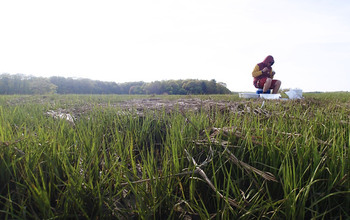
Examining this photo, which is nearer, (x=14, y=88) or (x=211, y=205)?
(x=211, y=205)

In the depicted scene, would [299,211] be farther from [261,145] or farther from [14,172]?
[14,172]

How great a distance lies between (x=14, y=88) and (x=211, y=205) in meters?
22.6

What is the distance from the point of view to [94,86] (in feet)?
71.8

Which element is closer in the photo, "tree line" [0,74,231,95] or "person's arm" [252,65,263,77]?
"person's arm" [252,65,263,77]

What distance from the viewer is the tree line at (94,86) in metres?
15.4

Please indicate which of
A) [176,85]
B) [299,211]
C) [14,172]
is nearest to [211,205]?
[299,211]

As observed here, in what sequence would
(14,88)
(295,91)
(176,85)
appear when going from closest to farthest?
1. (295,91)
2. (176,85)
3. (14,88)

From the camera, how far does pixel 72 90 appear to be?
2191cm

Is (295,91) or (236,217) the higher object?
(295,91)

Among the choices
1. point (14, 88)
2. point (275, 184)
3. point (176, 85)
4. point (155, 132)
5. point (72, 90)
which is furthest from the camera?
point (72, 90)

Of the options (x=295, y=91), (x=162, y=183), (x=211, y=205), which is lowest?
(x=211, y=205)

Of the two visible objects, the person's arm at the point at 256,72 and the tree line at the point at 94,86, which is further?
the tree line at the point at 94,86

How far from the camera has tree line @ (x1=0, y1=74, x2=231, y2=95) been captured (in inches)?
605

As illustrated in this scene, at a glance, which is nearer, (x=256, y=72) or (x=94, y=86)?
(x=256, y=72)
